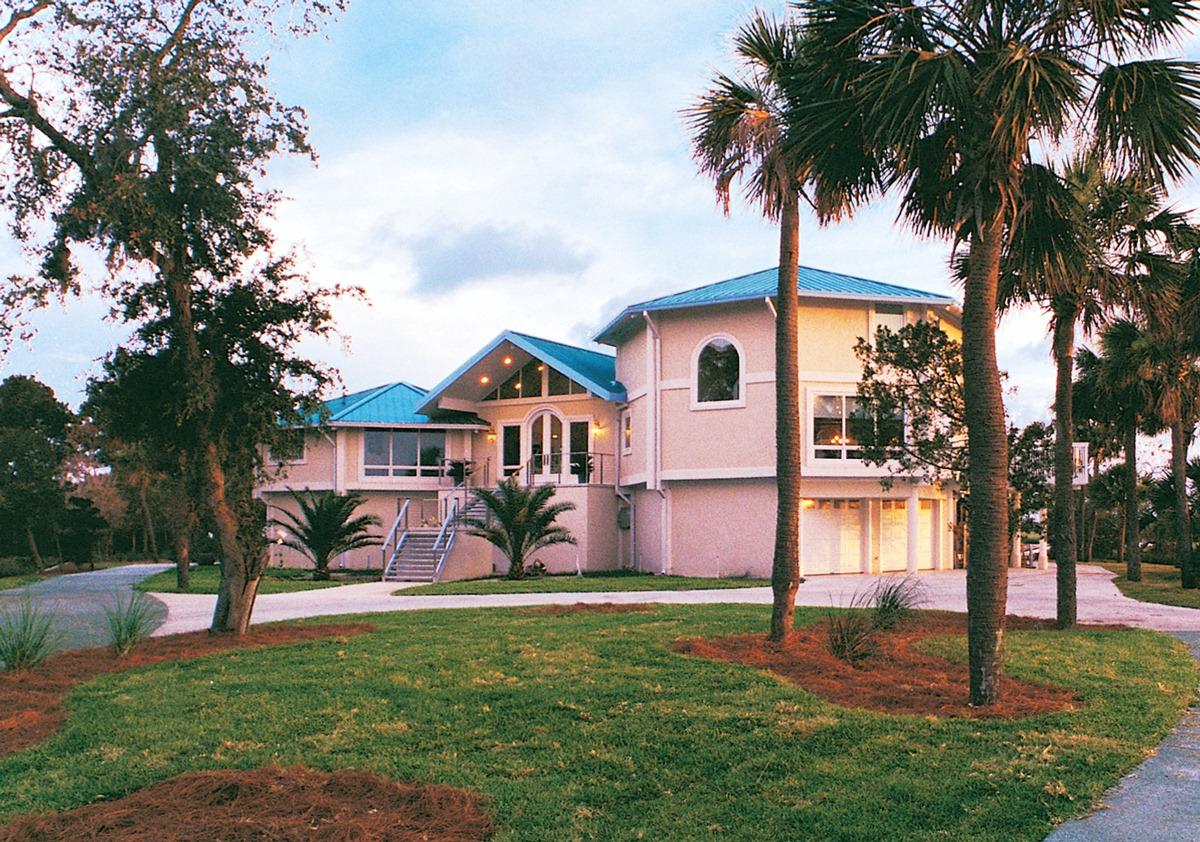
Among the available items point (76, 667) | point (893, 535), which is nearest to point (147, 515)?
point (893, 535)

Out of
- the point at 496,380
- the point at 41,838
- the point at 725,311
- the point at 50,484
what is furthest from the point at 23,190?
the point at 50,484

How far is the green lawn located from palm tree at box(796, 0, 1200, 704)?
17.2 m

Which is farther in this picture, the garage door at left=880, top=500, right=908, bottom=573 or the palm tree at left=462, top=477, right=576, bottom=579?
the garage door at left=880, top=500, right=908, bottom=573

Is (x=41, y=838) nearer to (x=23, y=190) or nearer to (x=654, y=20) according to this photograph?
(x=23, y=190)

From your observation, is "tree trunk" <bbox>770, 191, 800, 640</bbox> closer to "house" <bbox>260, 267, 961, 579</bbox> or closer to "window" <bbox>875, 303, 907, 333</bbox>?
"house" <bbox>260, 267, 961, 579</bbox>

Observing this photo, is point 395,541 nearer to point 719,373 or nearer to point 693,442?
point 693,442

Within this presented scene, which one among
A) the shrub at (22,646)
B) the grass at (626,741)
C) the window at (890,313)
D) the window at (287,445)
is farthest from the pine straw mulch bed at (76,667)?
the window at (890,313)

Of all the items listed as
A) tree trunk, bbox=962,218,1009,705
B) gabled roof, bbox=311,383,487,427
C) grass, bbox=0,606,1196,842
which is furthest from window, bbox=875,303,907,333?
tree trunk, bbox=962,218,1009,705

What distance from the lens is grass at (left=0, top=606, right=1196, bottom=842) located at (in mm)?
5465

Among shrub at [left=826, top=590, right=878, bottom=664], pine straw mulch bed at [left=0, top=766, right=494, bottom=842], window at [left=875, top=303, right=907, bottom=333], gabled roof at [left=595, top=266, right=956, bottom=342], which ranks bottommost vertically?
pine straw mulch bed at [left=0, top=766, right=494, bottom=842]

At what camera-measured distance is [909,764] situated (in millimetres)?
6195

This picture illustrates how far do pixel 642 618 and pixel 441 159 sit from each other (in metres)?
9.06

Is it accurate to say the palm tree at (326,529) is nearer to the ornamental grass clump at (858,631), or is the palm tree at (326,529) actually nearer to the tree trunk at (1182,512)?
Result: the ornamental grass clump at (858,631)

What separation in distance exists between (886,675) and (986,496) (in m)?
2.34
